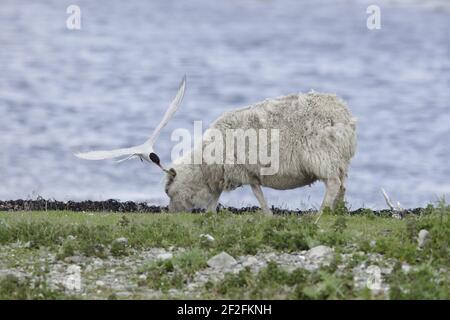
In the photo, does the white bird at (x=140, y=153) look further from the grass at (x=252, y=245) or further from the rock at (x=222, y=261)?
the rock at (x=222, y=261)

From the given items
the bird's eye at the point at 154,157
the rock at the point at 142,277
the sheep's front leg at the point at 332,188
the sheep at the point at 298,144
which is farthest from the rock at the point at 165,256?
→ the bird's eye at the point at 154,157

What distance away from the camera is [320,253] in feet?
45.7

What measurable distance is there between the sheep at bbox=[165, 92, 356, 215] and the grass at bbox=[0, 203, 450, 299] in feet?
4.20

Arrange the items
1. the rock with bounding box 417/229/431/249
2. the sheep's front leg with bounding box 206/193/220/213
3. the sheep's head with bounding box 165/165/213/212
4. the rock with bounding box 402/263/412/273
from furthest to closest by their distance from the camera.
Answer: the sheep's front leg with bounding box 206/193/220/213 < the sheep's head with bounding box 165/165/213/212 < the rock with bounding box 417/229/431/249 < the rock with bounding box 402/263/412/273

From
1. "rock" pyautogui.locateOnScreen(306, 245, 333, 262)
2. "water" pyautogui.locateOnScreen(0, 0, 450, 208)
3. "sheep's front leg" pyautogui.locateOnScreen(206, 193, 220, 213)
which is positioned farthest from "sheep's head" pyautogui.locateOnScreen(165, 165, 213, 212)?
"rock" pyautogui.locateOnScreen(306, 245, 333, 262)

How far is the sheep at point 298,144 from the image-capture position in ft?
58.7

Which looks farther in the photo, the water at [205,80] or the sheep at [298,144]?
the water at [205,80]

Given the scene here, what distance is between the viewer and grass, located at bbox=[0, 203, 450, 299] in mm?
12656

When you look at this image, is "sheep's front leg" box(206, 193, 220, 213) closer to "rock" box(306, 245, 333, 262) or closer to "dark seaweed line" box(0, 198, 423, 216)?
"dark seaweed line" box(0, 198, 423, 216)

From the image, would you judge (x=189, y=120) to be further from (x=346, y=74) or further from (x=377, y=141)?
(x=346, y=74)

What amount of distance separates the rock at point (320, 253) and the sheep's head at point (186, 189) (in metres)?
5.47

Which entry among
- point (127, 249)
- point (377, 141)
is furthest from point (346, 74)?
point (127, 249)

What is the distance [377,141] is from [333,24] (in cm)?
4838

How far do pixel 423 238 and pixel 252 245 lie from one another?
1924mm
